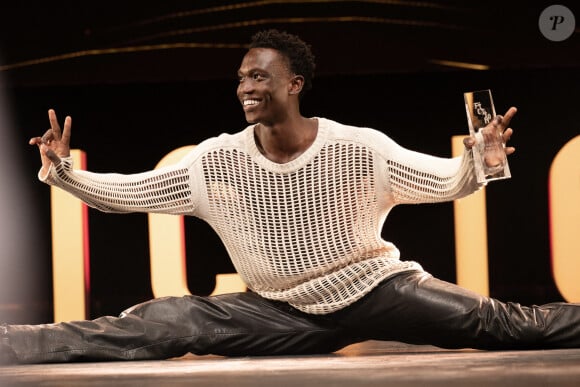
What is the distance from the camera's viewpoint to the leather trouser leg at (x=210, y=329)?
250cm

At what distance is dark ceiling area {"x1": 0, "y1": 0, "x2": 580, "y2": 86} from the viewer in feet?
11.8

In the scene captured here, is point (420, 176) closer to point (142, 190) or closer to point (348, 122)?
point (142, 190)

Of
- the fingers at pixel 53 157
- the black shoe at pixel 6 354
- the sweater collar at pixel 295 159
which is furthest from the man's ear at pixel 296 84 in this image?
the black shoe at pixel 6 354

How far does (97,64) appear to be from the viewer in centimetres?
370

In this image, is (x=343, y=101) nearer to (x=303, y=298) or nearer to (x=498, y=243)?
(x=498, y=243)

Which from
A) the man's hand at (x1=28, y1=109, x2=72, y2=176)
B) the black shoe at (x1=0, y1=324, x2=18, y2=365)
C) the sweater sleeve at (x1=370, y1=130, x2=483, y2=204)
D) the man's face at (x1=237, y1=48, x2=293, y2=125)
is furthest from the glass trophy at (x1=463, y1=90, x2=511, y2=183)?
the black shoe at (x1=0, y1=324, x2=18, y2=365)

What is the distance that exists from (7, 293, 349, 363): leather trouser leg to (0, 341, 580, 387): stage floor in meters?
0.14

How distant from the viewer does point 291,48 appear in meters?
2.57

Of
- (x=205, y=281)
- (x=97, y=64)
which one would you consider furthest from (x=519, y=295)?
(x=97, y=64)

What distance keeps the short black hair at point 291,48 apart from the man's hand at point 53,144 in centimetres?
52

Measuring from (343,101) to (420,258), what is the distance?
664mm

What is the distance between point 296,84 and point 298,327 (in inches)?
24.6

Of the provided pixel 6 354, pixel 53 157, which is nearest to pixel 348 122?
pixel 53 157

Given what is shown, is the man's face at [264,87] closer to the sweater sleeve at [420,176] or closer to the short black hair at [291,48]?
the short black hair at [291,48]
